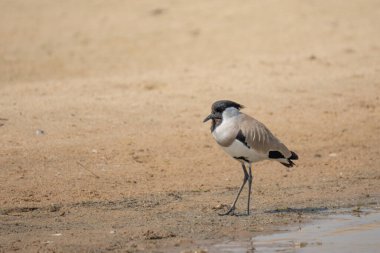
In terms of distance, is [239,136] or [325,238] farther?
[239,136]

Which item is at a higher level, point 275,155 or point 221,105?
point 221,105

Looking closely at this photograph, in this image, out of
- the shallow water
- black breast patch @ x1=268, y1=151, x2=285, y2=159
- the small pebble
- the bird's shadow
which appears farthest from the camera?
the small pebble

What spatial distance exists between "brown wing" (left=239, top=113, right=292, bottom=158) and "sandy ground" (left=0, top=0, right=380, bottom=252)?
0.63m

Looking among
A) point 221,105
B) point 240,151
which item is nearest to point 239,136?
point 240,151

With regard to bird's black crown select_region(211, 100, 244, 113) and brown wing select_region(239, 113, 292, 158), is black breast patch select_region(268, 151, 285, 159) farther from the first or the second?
bird's black crown select_region(211, 100, 244, 113)

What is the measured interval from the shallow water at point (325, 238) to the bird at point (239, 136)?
69 centimetres

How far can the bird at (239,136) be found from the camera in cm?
820

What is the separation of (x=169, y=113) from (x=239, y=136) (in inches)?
138

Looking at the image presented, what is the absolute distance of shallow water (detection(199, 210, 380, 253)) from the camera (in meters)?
7.51

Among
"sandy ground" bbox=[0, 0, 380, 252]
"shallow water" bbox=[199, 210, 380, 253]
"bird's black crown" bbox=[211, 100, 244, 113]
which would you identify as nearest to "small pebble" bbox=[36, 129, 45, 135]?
"sandy ground" bbox=[0, 0, 380, 252]

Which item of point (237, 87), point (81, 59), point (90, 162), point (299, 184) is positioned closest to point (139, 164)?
point (90, 162)

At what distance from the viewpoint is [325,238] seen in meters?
7.91

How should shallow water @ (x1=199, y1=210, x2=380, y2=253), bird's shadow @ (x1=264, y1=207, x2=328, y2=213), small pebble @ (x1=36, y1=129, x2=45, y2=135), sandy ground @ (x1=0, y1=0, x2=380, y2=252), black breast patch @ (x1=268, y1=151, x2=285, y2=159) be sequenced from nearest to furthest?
shallow water @ (x1=199, y1=210, x2=380, y2=253) < sandy ground @ (x1=0, y1=0, x2=380, y2=252) < black breast patch @ (x1=268, y1=151, x2=285, y2=159) < bird's shadow @ (x1=264, y1=207, x2=328, y2=213) < small pebble @ (x1=36, y1=129, x2=45, y2=135)

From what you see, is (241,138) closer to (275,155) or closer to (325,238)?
(275,155)
